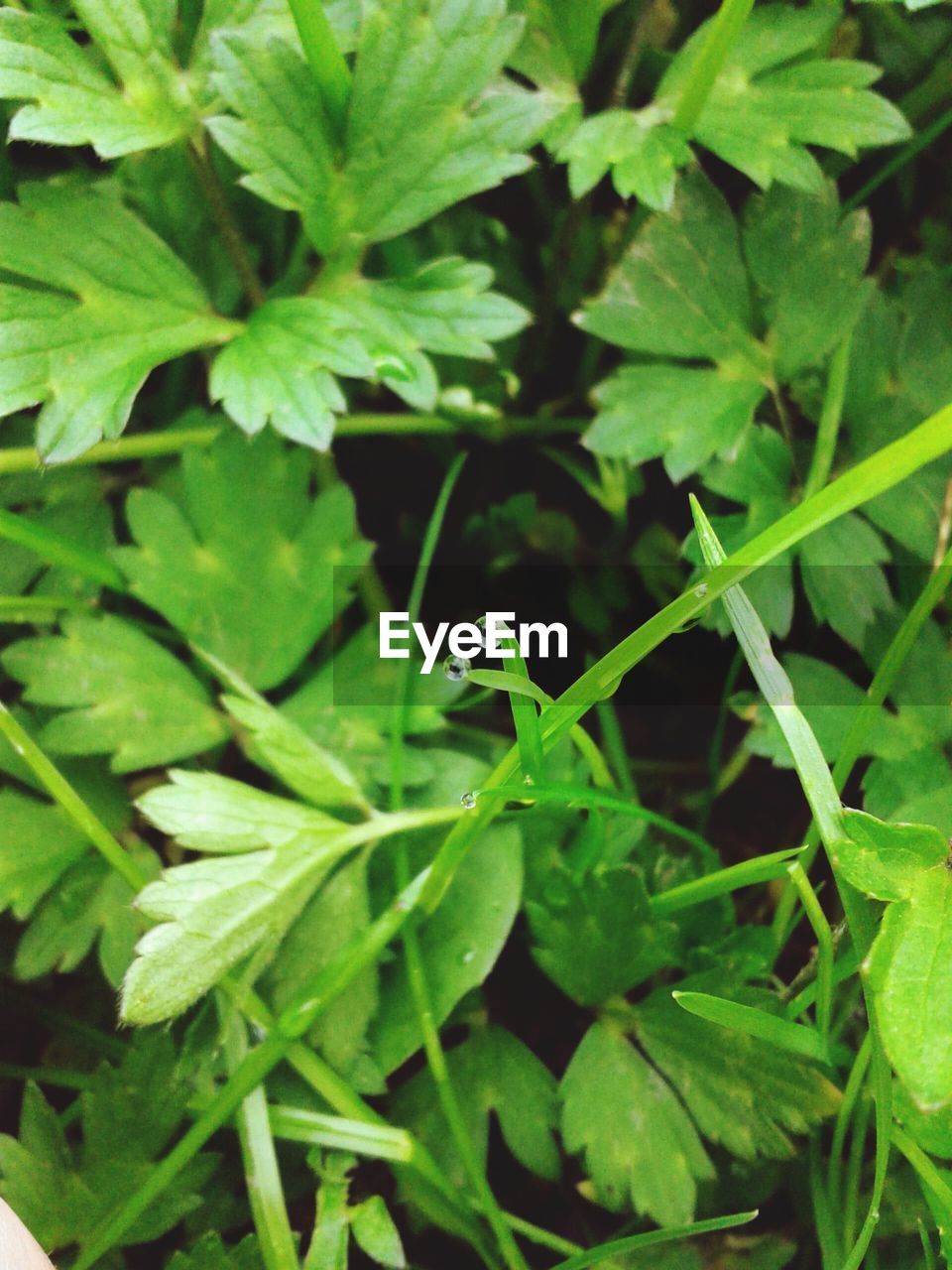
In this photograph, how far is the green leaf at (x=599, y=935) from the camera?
91cm

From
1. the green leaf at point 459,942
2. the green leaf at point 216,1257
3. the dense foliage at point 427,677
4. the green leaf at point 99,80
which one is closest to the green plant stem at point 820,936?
the dense foliage at point 427,677

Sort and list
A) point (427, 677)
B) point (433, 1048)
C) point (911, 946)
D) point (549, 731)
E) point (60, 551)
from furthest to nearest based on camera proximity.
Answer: point (427, 677) < point (60, 551) < point (433, 1048) < point (549, 731) < point (911, 946)

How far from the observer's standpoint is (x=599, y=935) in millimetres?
927

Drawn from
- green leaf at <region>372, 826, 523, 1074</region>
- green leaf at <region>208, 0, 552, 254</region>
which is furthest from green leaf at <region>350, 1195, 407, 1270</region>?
green leaf at <region>208, 0, 552, 254</region>

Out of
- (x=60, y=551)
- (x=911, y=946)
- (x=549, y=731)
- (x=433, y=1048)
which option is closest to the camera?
(x=911, y=946)

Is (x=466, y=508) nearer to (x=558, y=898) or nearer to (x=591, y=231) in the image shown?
(x=591, y=231)

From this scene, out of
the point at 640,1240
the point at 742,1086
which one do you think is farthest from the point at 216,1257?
the point at 742,1086

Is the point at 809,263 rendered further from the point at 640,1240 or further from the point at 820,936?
the point at 640,1240

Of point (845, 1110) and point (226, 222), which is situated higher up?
point (226, 222)

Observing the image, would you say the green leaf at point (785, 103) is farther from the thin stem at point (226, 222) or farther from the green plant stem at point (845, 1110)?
the green plant stem at point (845, 1110)

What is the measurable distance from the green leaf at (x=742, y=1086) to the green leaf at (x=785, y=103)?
824 millimetres

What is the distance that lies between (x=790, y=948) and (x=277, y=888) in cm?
55

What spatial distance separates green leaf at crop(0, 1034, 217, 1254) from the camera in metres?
0.89

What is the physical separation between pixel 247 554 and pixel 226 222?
0.34m
